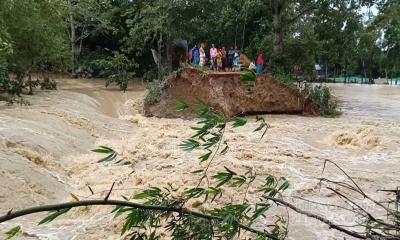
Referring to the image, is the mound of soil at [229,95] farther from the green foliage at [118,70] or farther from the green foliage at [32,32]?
the green foliage at [118,70]

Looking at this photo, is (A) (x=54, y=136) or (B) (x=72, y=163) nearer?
(B) (x=72, y=163)

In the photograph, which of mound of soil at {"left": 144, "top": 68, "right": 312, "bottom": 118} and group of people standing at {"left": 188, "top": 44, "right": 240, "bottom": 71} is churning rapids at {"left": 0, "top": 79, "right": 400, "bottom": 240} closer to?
mound of soil at {"left": 144, "top": 68, "right": 312, "bottom": 118}

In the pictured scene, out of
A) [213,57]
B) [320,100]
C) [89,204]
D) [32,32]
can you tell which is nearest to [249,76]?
[89,204]

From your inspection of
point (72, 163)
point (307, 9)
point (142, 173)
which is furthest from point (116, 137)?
point (307, 9)

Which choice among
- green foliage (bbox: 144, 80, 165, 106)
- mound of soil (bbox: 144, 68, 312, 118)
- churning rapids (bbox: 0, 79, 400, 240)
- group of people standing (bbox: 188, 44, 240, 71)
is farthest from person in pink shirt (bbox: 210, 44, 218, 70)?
churning rapids (bbox: 0, 79, 400, 240)

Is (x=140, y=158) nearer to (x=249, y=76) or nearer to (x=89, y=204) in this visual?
(x=249, y=76)

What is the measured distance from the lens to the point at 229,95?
57.1ft

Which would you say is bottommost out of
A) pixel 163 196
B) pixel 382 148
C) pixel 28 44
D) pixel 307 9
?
pixel 382 148

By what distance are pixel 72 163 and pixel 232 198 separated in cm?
375

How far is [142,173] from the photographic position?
893 cm

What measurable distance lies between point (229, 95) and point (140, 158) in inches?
295

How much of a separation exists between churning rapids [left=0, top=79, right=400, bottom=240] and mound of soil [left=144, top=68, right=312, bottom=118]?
102 cm

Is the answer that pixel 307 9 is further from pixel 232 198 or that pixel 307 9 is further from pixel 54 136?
pixel 232 198

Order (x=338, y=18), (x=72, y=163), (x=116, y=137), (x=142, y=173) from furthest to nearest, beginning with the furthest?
(x=338, y=18), (x=116, y=137), (x=72, y=163), (x=142, y=173)
